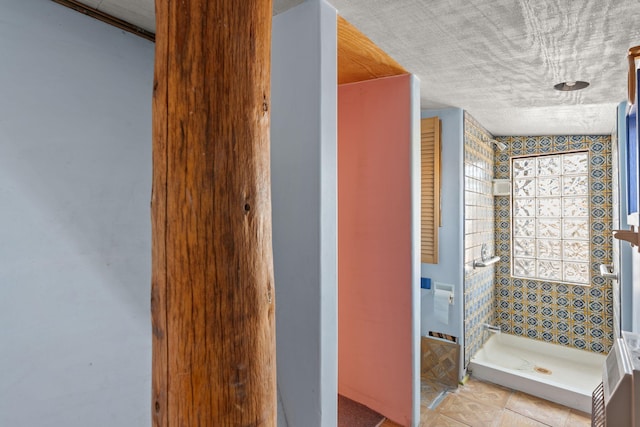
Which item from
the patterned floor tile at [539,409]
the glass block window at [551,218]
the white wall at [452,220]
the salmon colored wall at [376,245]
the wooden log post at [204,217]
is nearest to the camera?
the wooden log post at [204,217]

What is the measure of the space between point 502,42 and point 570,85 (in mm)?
751

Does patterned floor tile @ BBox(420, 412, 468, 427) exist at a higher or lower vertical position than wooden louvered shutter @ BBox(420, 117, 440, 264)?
lower

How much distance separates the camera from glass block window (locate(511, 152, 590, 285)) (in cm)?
285

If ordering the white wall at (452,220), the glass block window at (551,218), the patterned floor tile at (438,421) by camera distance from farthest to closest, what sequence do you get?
the glass block window at (551,218)
the white wall at (452,220)
the patterned floor tile at (438,421)

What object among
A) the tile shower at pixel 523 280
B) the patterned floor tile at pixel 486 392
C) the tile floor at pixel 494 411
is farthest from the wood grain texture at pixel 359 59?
the patterned floor tile at pixel 486 392

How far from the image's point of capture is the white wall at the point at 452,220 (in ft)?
7.57

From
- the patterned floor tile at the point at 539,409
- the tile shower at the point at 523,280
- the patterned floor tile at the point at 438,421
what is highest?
the tile shower at the point at 523,280

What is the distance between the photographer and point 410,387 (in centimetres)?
168

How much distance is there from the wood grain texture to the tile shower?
1.04 meters

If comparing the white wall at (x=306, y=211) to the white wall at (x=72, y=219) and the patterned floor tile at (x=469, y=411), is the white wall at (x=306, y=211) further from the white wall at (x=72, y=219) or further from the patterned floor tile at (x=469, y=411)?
the patterned floor tile at (x=469, y=411)

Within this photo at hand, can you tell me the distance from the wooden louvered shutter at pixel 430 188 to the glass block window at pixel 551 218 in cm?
124

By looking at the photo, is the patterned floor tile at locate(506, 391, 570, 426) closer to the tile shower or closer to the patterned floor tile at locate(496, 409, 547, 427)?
the patterned floor tile at locate(496, 409, 547, 427)

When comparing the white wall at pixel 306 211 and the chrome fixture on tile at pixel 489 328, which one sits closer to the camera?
the white wall at pixel 306 211

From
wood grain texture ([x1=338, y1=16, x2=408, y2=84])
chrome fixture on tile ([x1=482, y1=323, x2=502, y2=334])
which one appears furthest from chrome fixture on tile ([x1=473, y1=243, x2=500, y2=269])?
wood grain texture ([x1=338, y1=16, x2=408, y2=84])
